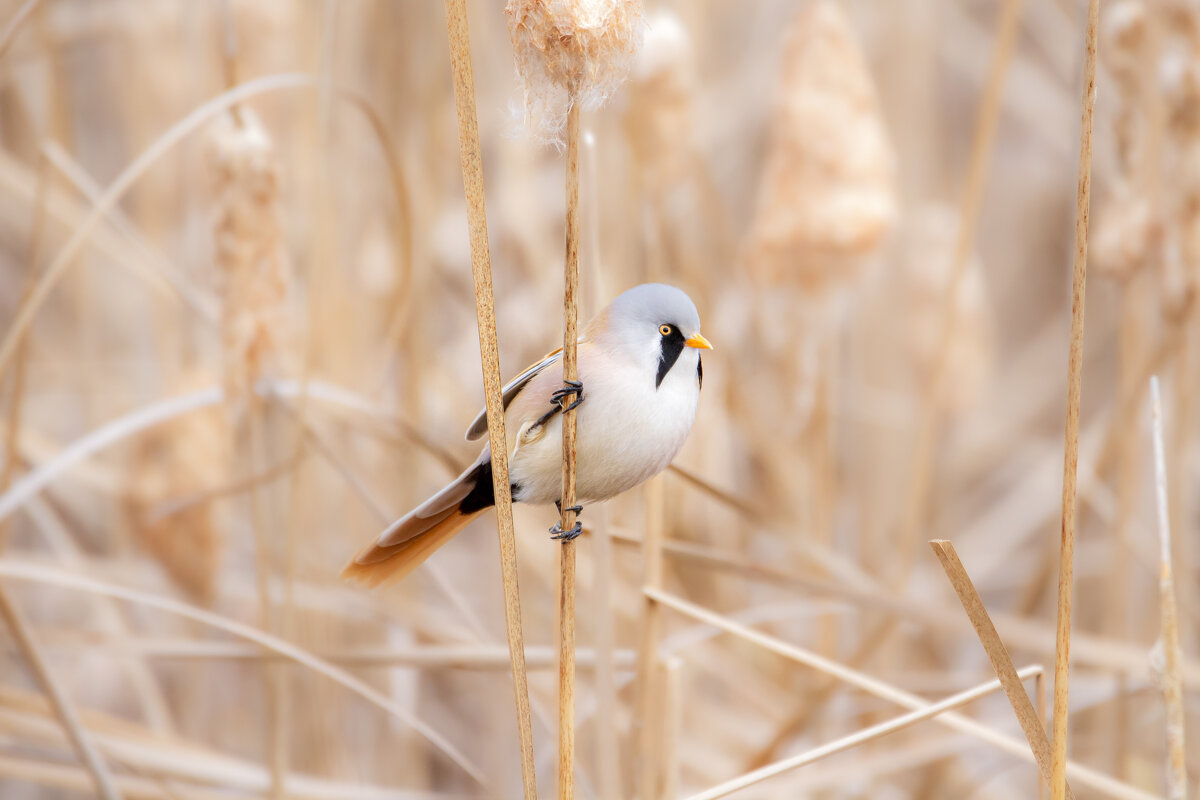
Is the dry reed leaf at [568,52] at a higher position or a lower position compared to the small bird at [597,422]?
higher

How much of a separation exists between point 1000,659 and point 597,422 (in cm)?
37

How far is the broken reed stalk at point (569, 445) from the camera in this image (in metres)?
0.59

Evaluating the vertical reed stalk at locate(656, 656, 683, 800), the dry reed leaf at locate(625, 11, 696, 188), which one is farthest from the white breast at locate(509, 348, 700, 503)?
the dry reed leaf at locate(625, 11, 696, 188)

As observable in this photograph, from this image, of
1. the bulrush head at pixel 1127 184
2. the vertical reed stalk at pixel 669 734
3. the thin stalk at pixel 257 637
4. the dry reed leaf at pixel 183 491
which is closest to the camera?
the thin stalk at pixel 257 637

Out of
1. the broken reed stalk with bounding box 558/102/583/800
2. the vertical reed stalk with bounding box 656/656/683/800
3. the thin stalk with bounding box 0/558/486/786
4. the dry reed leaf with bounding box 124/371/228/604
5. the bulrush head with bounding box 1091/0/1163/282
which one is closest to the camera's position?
the broken reed stalk with bounding box 558/102/583/800

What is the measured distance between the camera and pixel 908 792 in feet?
6.05

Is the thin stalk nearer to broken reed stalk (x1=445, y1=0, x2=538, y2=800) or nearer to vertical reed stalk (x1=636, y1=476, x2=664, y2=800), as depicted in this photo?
vertical reed stalk (x1=636, y1=476, x2=664, y2=800)

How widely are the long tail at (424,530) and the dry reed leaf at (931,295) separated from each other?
1.61 m

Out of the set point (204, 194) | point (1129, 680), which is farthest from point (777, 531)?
point (204, 194)

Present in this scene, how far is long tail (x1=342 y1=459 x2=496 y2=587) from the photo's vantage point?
0.65m

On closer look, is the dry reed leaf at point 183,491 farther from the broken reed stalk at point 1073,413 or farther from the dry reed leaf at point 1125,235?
the dry reed leaf at point 1125,235

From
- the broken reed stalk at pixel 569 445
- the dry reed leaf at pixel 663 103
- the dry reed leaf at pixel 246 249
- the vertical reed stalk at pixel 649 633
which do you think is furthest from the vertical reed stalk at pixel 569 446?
the dry reed leaf at pixel 663 103

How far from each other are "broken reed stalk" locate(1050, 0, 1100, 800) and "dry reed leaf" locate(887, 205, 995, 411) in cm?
140

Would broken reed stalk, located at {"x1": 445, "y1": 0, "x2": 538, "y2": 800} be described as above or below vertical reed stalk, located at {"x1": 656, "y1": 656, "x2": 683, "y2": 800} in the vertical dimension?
above
